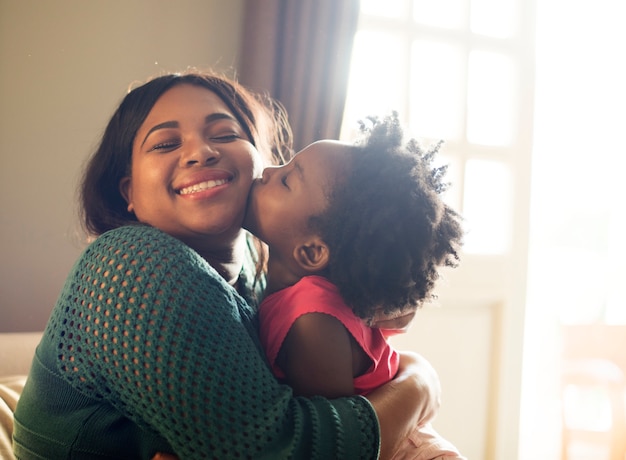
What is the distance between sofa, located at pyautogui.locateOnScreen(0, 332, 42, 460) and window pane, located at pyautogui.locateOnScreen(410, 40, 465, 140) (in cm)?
176

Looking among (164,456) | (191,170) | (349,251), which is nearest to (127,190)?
(191,170)

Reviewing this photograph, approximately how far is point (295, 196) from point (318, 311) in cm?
27

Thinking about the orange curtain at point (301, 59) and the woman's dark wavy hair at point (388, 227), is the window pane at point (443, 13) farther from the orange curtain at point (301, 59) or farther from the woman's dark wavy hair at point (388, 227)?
the woman's dark wavy hair at point (388, 227)

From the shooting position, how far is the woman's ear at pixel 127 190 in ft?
4.66

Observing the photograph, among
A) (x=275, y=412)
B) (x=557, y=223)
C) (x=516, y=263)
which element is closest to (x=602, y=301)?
(x=557, y=223)

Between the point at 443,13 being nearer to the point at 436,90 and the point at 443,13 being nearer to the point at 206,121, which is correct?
the point at 436,90

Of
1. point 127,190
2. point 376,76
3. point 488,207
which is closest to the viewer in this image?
point 127,190

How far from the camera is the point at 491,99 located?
115 inches

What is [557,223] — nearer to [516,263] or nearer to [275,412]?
[516,263]

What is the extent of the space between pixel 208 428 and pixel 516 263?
224 cm

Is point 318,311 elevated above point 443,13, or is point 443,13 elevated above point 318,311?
point 443,13

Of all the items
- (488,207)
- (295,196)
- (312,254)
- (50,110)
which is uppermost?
(50,110)

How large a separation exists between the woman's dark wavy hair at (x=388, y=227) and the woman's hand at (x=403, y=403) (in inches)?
5.8

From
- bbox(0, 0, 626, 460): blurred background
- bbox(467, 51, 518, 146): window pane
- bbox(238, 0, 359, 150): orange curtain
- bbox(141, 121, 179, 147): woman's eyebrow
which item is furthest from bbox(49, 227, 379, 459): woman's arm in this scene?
bbox(467, 51, 518, 146): window pane
